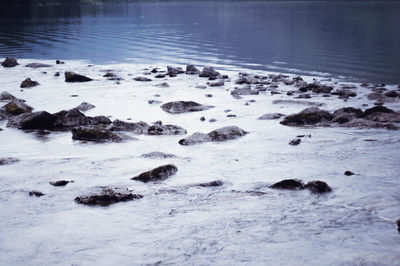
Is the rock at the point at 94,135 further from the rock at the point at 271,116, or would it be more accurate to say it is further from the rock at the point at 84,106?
the rock at the point at 271,116

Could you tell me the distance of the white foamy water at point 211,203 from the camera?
5.02m

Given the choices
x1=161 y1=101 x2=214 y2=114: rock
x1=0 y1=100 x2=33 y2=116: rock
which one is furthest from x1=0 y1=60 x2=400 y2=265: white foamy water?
x1=161 y1=101 x2=214 y2=114: rock

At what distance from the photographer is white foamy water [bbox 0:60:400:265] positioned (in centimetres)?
502

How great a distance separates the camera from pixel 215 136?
9.96 metres

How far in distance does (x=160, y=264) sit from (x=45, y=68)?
841 inches

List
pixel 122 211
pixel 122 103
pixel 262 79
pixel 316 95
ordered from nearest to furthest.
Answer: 1. pixel 122 211
2. pixel 122 103
3. pixel 316 95
4. pixel 262 79

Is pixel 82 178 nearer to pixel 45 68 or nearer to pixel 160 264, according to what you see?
pixel 160 264

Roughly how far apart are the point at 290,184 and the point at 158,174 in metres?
2.17

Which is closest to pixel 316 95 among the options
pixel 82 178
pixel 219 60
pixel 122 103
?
pixel 122 103

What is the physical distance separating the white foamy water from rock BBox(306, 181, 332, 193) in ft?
0.38

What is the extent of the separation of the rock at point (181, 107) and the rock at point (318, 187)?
22.0ft

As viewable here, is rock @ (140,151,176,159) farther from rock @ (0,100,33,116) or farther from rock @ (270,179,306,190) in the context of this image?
rock @ (0,100,33,116)

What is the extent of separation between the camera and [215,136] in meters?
9.96

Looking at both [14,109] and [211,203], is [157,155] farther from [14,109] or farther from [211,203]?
[14,109]
